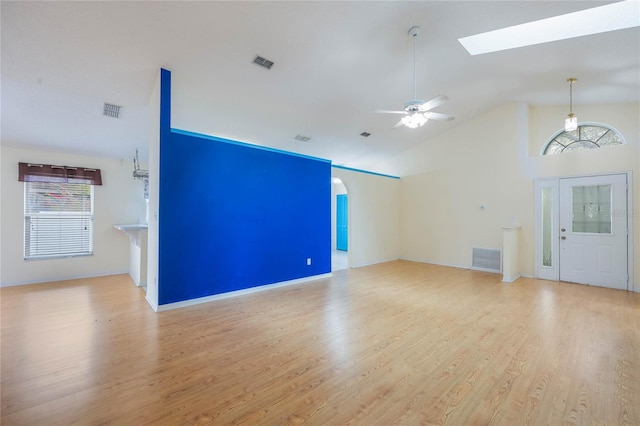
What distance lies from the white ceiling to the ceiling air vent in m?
0.08

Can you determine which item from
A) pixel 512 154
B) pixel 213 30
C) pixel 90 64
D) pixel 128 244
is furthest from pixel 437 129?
pixel 128 244

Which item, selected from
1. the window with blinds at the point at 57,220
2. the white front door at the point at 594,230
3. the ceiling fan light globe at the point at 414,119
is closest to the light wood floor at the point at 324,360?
the white front door at the point at 594,230

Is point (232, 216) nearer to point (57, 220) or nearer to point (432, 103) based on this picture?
point (432, 103)

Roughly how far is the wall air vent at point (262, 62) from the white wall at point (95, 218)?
14.4 ft

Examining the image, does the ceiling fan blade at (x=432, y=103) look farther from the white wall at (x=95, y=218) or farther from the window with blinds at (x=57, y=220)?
the window with blinds at (x=57, y=220)

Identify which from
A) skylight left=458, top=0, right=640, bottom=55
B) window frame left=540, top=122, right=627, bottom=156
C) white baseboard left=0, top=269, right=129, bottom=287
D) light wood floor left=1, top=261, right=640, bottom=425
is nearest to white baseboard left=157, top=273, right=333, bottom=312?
light wood floor left=1, top=261, right=640, bottom=425

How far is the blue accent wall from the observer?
3684 mm

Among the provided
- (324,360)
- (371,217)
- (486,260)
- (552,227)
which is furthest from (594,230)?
(324,360)

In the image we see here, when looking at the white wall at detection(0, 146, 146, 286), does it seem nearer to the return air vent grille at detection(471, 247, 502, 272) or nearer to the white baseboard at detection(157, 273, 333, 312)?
the white baseboard at detection(157, 273, 333, 312)

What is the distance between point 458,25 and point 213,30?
304 centimetres

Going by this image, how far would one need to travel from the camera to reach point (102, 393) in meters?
1.94

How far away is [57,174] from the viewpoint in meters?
5.24

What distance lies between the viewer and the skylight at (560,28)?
3182 mm

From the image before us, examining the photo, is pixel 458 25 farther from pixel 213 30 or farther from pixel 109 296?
pixel 109 296
